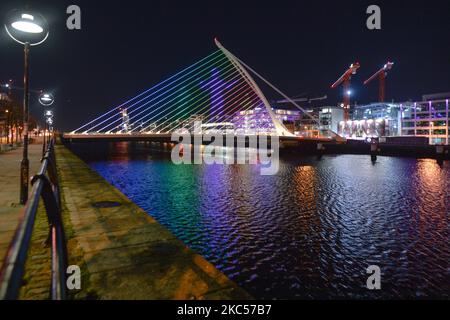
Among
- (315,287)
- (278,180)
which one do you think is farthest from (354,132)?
(315,287)

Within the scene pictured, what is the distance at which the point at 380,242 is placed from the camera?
10.9m

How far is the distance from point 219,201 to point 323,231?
6704mm

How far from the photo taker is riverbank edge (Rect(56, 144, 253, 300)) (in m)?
4.70

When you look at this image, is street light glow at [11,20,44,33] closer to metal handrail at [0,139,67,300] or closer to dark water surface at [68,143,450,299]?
metal handrail at [0,139,67,300]

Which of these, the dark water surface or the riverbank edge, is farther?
the dark water surface

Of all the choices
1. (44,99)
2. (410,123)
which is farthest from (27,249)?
(410,123)

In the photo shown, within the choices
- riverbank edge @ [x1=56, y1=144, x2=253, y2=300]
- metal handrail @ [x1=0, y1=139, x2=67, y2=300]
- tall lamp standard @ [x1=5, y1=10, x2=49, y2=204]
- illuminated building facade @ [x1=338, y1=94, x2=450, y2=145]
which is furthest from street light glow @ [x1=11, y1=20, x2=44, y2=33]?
illuminated building facade @ [x1=338, y1=94, x2=450, y2=145]

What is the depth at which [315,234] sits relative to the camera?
38.6 ft

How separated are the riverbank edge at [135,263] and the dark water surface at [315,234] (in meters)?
2.39

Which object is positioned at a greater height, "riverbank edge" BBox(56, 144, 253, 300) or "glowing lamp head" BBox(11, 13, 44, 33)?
"glowing lamp head" BBox(11, 13, 44, 33)

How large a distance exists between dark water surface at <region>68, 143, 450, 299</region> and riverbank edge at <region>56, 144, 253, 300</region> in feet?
7.83

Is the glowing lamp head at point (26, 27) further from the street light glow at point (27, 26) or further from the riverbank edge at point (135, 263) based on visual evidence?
the riverbank edge at point (135, 263)
